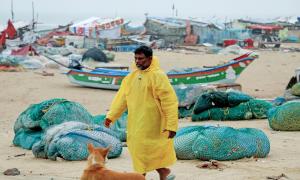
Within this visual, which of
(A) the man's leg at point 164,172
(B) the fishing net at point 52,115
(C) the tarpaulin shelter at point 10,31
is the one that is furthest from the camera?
(C) the tarpaulin shelter at point 10,31

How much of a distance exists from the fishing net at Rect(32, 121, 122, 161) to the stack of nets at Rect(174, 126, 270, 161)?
820 millimetres

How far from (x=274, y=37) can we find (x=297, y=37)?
102 inches

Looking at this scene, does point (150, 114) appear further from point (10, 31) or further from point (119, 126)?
point (10, 31)

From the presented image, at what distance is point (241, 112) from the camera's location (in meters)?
11.5

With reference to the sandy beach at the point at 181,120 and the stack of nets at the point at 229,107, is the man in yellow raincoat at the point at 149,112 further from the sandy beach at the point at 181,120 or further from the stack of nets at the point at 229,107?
the stack of nets at the point at 229,107

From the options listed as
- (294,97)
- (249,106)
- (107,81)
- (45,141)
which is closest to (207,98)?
(249,106)

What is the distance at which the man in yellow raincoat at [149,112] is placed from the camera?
5.58 m

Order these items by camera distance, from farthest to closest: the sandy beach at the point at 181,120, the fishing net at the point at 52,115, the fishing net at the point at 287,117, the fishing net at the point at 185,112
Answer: the fishing net at the point at 185,112, the fishing net at the point at 287,117, the fishing net at the point at 52,115, the sandy beach at the point at 181,120

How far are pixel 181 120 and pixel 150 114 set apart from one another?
6665mm

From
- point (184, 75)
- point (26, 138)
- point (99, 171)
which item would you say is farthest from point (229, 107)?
point (99, 171)

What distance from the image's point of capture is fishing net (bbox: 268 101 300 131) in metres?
9.55

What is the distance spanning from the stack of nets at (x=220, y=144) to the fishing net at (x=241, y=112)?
154 inches

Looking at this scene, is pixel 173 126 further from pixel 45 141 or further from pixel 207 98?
pixel 207 98

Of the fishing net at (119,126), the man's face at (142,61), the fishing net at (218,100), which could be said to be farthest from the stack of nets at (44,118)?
the man's face at (142,61)
